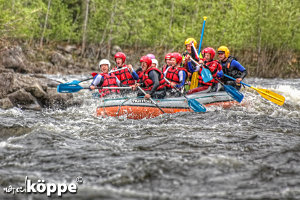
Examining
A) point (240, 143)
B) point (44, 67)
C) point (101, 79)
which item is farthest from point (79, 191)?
point (44, 67)

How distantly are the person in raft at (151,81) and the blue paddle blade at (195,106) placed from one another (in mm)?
811

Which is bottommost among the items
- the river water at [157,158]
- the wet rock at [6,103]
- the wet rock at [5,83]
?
the river water at [157,158]

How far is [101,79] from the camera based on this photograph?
9.94m

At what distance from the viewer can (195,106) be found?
928 centimetres

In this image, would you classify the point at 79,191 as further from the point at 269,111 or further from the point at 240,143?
the point at 269,111

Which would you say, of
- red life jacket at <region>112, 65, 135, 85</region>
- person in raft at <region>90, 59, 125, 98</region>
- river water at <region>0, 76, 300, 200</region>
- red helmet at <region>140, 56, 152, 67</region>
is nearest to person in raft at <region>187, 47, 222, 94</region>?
red helmet at <region>140, 56, 152, 67</region>

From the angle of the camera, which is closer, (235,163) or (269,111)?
(235,163)

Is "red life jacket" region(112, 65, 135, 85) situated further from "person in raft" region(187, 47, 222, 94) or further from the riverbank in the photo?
the riverbank

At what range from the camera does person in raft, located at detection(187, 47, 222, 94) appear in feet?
35.0

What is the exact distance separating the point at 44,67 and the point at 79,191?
20363mm
